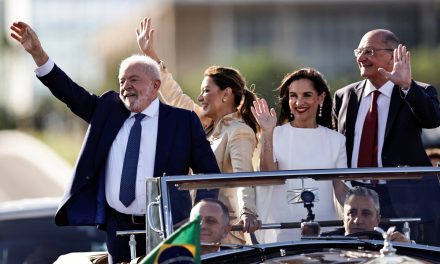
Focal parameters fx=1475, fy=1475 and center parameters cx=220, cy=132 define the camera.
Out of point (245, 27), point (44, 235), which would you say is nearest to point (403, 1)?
point (245, 27)

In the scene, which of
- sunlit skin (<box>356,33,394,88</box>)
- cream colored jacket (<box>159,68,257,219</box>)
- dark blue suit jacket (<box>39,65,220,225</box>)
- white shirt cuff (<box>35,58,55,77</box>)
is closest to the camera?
dark blue suit jacket (<box>39,65,220,225</box>)

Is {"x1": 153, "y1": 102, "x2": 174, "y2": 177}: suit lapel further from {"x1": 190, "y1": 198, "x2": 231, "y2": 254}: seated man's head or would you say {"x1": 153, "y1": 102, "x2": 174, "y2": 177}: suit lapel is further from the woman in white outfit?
{"x1": 190, "y1": 198, "x2": 231, "y2": 254}: seated man's head

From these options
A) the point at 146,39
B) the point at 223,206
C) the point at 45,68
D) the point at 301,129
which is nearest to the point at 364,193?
the point at 223,206

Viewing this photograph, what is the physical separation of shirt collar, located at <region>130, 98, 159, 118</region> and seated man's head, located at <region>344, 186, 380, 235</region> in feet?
4.74

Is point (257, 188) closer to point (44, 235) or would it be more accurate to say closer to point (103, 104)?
point (103, 104)

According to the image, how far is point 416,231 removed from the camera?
7828 millimetres

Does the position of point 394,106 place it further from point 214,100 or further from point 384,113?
point 214,100

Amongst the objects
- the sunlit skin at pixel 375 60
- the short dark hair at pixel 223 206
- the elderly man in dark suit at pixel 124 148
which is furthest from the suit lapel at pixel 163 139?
the sunlit skin at pixel 375 60

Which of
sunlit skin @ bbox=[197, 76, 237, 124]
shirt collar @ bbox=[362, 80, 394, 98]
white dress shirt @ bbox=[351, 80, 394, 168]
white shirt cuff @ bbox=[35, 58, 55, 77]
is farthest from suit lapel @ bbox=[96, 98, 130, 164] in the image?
shirt collar @ bbox=[362, 80, 394, 98]

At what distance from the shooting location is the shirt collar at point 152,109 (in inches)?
343

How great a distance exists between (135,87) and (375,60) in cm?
161

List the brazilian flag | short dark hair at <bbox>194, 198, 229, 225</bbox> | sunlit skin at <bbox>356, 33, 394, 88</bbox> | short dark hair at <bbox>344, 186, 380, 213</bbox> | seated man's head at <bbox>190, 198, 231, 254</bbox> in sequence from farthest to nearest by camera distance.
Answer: sunlit skin at <bbox>356, 33, 394, 88</bbox> < short dark hair at <bbox>344, 186, 380, 213</bbox> < short dark hair at <bbox>194, 198, 229, 225</bbox> < seated man's head at <bbox>190, 198, 231, 254</bbox> < the brazilian flag

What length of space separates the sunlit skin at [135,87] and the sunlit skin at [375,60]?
145cm

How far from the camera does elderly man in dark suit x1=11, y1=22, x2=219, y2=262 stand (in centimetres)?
853
